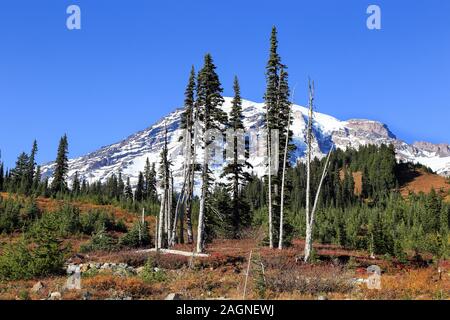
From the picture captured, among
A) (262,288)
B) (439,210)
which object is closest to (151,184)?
(439,210)

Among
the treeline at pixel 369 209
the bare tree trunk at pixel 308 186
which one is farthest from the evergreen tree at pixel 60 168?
the bare tree trunk at pixel 308 186

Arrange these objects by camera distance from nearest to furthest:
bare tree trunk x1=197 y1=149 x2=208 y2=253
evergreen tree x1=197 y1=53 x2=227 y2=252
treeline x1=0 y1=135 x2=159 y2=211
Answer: bare tree trunk x1=197 y1=149 x2=208 y2=253 → evergreen tree x1=197 y1=53 x2=227 y2=252 → treeline x1=0 y1=135 x2=159 y2=211

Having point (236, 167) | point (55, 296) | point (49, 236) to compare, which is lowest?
point (55, 296)

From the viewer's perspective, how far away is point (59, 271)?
2181 cm

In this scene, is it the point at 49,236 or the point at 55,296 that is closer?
the point at 55,296

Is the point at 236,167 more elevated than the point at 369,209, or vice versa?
the point at 236,167

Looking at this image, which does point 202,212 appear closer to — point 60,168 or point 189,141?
point 189,141

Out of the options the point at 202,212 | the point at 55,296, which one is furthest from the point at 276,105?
the point at 55,296

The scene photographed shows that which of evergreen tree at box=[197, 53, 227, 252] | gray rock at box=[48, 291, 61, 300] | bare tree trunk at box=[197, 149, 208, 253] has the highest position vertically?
evergreen tree at box=[197, 53, 227, 252]

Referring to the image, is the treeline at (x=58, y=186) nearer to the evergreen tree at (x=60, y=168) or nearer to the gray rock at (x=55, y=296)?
the evergreen tree at (x=60, y=168)

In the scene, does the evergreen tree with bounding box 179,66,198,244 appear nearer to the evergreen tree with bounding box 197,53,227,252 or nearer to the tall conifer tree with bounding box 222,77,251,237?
the evergreen tree with bounding box 197,53,227,252

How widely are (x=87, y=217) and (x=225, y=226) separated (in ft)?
71.5

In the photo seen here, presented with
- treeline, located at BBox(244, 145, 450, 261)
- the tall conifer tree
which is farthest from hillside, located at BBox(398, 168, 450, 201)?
the tall conifer tree

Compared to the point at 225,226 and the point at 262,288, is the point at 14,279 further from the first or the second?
the point at 225,226
